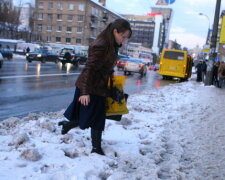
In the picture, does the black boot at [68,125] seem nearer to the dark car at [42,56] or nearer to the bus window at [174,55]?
the bus window at [174,55]

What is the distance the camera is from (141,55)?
71.6 m

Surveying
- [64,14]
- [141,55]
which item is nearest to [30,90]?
[141,55]

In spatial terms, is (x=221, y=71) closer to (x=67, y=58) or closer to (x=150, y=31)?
(x=67, y=58)

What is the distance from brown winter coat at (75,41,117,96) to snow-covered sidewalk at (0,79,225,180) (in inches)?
31.5

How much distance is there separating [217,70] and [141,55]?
5331 centimetres

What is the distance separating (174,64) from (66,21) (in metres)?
54.7

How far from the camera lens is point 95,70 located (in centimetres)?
327

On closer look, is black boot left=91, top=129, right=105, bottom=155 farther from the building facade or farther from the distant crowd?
the building facade

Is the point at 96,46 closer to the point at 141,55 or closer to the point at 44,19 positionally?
the point at 141,55

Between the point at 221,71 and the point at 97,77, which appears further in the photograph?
the point at 221,71

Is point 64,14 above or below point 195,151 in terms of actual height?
above

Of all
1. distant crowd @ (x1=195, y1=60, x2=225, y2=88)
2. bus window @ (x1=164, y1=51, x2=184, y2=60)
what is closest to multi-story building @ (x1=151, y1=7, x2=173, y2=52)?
bus window @ (x1=164, y1=51, x2=184, y2=60)

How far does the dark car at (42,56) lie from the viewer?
31.0m

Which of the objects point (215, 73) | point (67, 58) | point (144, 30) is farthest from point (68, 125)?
point (144, 30)
